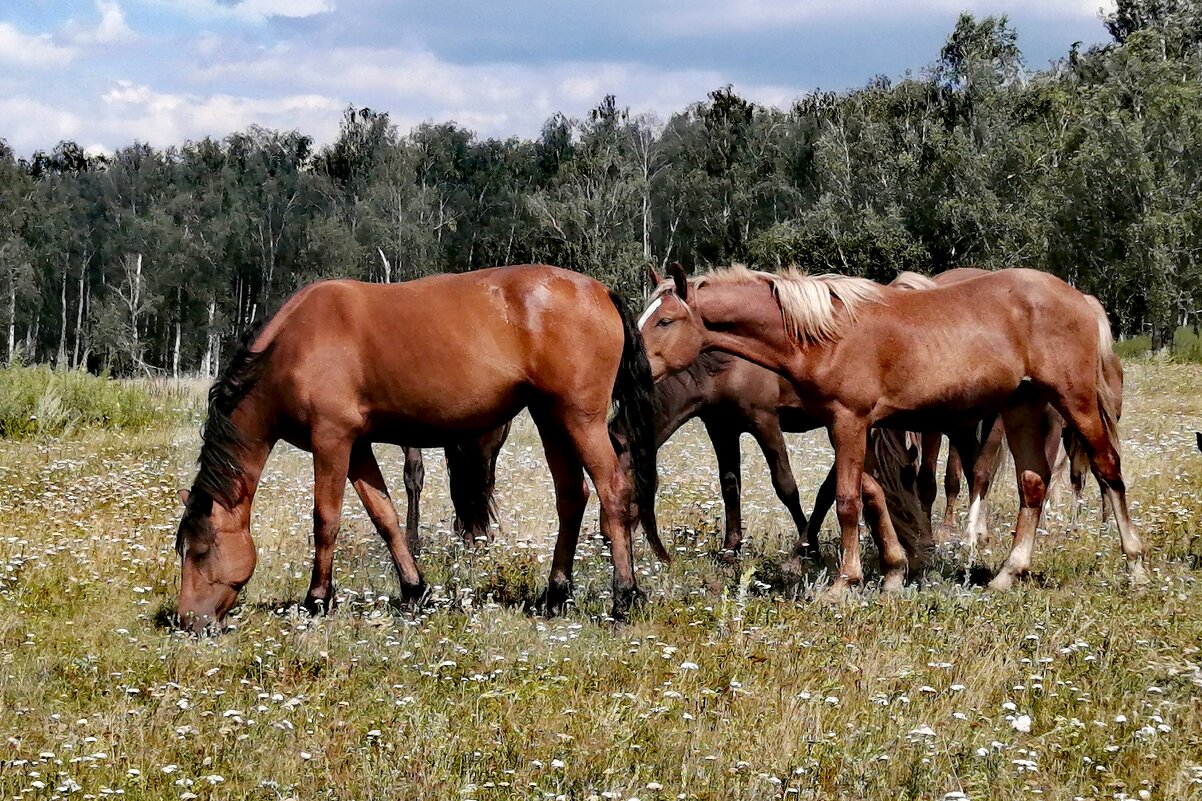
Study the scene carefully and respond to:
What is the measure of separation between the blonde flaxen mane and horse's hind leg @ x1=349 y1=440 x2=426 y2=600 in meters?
2.62

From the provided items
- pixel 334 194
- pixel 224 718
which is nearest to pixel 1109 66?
pixel 334 194

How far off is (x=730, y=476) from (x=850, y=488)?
2514mm

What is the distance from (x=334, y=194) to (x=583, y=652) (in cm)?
7061

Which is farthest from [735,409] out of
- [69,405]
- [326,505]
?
[69,405]

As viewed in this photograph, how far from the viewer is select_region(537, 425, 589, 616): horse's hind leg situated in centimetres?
731

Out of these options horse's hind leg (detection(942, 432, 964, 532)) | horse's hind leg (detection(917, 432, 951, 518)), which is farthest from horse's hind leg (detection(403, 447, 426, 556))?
horse's hind leg (detection(942, 432, 964, 532))

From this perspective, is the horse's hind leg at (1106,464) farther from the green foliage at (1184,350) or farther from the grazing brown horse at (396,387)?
the green foliage at (1184,350)

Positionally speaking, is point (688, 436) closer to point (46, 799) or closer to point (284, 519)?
point (284, 519)

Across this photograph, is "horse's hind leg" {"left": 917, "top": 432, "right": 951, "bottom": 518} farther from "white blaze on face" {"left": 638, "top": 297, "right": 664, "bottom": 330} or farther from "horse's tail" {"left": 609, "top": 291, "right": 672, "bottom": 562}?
"white blaze on face" {"left": 638, "top": 297, "right": 664, "bottom": 330}

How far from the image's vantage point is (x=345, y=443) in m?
7.00

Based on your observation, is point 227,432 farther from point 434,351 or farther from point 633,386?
point 633,386

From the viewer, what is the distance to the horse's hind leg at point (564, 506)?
7309 mm

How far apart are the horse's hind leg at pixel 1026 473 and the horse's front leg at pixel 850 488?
50.3 inches

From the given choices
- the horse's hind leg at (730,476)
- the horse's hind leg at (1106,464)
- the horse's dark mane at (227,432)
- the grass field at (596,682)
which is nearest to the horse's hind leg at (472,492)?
the grass field at (596,682)
